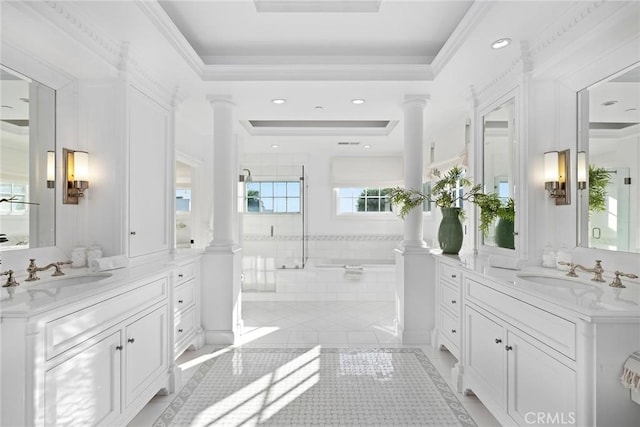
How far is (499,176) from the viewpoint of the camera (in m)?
2.79

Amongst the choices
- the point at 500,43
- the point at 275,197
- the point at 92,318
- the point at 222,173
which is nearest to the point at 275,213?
the point at 275,197

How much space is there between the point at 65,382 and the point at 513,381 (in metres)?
2.02

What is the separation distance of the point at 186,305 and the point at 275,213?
10.8 ft

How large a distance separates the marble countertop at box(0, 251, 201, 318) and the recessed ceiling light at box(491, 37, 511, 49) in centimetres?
264

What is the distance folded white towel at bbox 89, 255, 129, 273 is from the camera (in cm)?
207

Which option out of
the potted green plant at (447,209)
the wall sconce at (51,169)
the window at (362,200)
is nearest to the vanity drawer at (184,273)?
the wall sconce at (51,169)

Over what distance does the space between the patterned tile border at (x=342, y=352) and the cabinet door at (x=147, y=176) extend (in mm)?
1019

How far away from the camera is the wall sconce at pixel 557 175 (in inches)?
85.8

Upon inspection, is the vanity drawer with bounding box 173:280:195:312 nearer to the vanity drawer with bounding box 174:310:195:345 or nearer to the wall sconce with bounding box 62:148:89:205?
the vanity drawer with bounding box 174:310:195:345

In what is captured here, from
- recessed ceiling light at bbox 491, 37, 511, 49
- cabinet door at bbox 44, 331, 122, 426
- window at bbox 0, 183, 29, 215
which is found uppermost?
recessed ceiling light at bbox 491, 37, 511, 49

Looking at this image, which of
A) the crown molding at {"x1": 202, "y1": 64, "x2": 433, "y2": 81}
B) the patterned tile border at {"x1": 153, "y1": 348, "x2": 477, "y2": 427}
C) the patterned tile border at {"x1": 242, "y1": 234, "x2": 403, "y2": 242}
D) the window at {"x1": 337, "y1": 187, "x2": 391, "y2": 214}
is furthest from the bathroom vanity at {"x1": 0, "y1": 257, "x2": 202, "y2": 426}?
the window at {"x1": 337, "y1": 187, "x2": 391, "y2": 214}

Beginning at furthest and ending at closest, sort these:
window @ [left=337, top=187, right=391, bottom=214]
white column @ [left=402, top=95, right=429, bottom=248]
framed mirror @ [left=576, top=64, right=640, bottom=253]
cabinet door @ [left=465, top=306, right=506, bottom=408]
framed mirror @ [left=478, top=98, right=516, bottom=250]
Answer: window @ [left=337, top=187, right=391, bottom=214]
white column @ [left=402, top=95, right=429, bottom=248]
framed mirror @ [left=478, top=98, right=516, bottom=250]
cabinet door @ [left=465, top=306, right=506, bottom=408]
framed mirror @ [left=576, top=64, right=640, bottom=253]

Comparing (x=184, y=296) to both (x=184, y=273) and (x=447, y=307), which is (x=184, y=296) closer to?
(x=184, y=273)

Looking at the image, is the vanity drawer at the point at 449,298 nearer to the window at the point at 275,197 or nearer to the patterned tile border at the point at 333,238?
the patterned tile border at the point at 333,238
